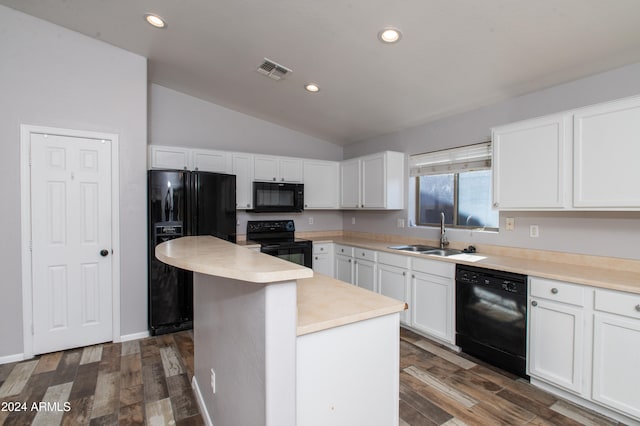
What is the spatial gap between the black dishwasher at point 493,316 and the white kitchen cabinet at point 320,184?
2.42 m

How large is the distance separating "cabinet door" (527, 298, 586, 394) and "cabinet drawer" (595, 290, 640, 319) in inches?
4.8

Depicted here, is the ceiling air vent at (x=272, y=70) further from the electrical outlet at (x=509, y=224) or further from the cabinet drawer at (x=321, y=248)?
the electrical outlet at (x=509, y=224)

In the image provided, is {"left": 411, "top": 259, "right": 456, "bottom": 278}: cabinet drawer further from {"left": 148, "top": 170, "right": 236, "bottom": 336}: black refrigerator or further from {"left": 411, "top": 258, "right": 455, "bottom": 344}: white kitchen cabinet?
{"left": 148, "top": 170, "right": 236, "bottom": 336}: black refrigerator

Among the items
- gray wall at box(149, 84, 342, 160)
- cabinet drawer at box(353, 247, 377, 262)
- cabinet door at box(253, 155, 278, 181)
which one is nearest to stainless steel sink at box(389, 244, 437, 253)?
cabinet drawer at box(353, 247, 377, 262)

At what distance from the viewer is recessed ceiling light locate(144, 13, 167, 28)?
8.35ft

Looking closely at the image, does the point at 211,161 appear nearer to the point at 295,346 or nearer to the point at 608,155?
the point at 295,346

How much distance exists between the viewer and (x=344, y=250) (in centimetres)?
436

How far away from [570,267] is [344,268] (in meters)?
2.53

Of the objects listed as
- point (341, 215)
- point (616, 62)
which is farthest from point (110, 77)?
point (616, 62)

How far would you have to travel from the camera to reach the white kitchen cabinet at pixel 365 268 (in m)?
3.78

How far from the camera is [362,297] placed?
1.54 metres

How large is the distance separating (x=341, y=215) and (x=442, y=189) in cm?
196

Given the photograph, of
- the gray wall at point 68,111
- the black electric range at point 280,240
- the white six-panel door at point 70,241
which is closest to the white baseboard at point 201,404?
the gray wall at point 68,111

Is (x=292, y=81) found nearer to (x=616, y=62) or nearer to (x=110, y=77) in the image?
(x=110, y=77)
